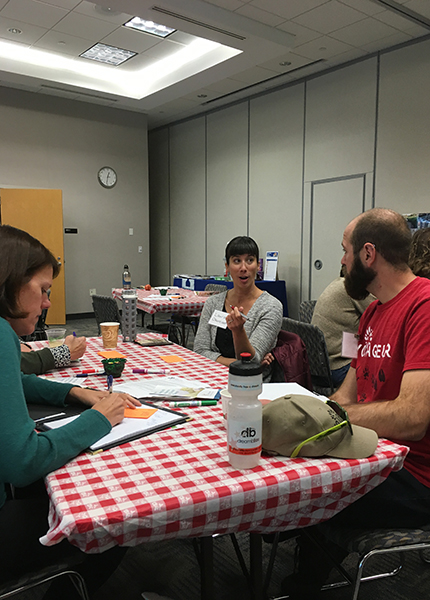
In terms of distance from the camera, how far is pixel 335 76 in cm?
655

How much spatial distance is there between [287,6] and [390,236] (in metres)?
4.30

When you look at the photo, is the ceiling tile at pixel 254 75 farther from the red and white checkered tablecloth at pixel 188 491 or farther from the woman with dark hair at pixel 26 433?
the red and white checkered tablecloth at pixel 188 491

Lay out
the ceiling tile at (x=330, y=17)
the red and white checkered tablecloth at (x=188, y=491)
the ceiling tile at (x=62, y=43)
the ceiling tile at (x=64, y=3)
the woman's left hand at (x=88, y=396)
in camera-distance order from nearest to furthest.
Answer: the red and white checkered tablecloth at (x=188, y=491), the woman's left hand at (x=88, y=396), the ceiling tile at (x=330, y=17), the ceiling tile at (x=64, y=3), the ceiling tile at (x=62, y=43)

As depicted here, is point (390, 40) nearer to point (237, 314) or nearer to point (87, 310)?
point (237, 314)

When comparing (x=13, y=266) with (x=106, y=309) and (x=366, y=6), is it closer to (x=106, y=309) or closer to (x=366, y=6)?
(x=106, y=309)

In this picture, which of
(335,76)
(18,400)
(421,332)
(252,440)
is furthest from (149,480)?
(335,76)

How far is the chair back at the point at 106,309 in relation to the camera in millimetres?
3838

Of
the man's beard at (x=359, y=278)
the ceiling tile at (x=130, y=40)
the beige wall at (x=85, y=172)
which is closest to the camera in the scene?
the man's beard at (x=359, y=278)

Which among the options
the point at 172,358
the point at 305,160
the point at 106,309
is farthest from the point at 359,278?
the point at 305,160

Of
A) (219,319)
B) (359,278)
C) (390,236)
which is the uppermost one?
(390,236)

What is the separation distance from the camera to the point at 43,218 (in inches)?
315

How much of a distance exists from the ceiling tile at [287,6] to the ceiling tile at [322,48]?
2.52 feet

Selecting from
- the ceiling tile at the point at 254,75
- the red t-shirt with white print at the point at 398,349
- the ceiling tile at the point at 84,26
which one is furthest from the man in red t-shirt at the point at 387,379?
the ceiling tile at the point at 254,75

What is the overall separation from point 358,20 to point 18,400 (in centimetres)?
560
